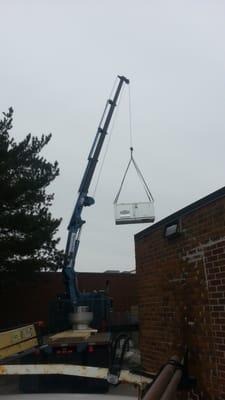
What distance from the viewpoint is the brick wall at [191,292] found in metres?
4.76

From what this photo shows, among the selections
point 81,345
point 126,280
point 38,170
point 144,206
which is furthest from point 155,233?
point 126,280

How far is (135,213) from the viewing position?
12.1 metres

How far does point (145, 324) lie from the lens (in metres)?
7.00

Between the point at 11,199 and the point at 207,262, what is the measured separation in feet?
52.4

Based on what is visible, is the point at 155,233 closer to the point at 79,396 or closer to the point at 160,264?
the point at 160,264

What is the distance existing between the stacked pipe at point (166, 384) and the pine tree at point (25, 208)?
1566 centimetres

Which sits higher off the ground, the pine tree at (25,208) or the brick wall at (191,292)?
the pine tree at (25,208)

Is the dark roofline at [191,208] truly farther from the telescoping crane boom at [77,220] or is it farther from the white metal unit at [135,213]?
the telescoping crane boom at [77,220]

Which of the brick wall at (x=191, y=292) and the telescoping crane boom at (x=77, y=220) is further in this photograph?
the telescoping crane boom at (x=77, y=220)

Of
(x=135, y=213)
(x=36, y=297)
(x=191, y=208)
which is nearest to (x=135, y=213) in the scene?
(x=135, y=213)

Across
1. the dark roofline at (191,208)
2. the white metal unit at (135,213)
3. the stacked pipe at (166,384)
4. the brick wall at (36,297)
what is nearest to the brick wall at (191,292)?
the dark roofline at (191,208)

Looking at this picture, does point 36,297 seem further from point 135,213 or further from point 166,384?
point 166,384

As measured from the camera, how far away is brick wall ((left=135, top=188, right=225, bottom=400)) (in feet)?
15.6

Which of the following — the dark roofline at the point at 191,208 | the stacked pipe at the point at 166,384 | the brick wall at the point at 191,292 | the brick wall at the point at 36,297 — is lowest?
the stacked pipe at the point at 166,384
